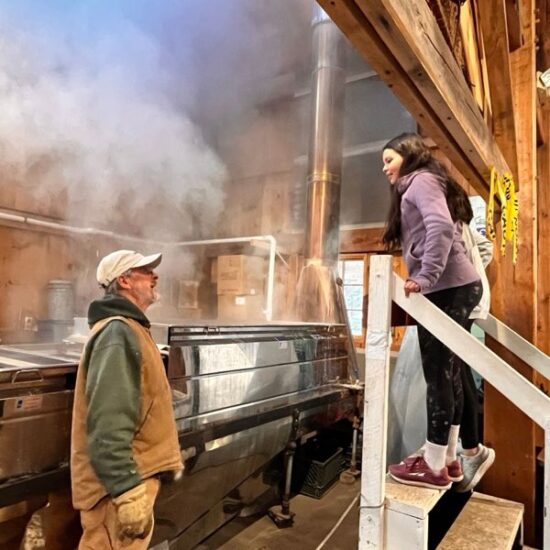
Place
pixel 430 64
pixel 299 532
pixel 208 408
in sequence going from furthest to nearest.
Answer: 1. pixel 299 532
2. pixel 208 408
3. pixel 430 64

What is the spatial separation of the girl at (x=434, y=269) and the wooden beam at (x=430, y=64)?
6.9 inches

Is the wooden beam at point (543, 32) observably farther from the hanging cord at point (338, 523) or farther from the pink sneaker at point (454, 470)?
the hanging cord at point (338, 523)

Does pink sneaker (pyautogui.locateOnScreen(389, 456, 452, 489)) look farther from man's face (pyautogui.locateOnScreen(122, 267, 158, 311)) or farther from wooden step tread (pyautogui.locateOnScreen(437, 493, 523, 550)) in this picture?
man's face (pyautogui.locateOnScreen(122, 267, 158, 311))

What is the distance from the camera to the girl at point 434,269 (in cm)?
138

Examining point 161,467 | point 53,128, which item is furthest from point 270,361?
point 53,128

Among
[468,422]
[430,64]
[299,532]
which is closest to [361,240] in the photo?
[299,532]

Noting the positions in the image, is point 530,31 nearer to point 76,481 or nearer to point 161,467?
point 161,467

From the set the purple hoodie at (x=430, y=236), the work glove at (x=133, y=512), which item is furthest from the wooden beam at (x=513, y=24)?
the work glove at (x=133, y=512)

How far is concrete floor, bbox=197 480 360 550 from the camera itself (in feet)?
8.44

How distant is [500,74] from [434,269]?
1104 mm

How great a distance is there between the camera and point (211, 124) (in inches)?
215

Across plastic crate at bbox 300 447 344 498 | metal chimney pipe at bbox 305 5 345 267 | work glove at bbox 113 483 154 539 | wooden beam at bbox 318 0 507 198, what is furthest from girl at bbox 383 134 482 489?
metal chimney pipe at bbox 305 5 345 267

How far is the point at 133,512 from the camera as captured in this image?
139 centimetres

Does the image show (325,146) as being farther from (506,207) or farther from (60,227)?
(60,227)
